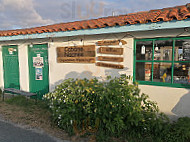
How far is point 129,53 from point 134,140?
7.73 ft

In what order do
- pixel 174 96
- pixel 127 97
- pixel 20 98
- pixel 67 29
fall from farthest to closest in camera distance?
pixel 20 98
pixel 67 29
pixel 174 96
pixel 127 97

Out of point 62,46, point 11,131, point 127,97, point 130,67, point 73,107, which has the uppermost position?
point 62,46

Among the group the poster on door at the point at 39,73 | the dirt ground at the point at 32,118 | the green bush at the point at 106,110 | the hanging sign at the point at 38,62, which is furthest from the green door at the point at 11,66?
the green bush at the point at 106,110

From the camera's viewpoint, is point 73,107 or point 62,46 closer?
point 73,107

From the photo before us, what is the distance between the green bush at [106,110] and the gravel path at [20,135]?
20.1 inches

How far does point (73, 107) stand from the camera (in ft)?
11.0

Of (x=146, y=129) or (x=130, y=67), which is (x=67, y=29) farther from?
(x=146, y=129)

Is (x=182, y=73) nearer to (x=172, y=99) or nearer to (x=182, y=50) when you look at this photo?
(x=182, y=50)

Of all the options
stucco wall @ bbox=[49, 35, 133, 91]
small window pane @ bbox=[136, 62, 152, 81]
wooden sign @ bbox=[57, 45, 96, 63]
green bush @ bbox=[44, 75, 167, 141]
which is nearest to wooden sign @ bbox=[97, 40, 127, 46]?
stucco wall @ bbox=[49, 35, 133, 91]

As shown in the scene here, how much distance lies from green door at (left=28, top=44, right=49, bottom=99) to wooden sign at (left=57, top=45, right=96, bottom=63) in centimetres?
90

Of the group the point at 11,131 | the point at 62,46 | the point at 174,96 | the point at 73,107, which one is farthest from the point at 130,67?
the point at 11,131

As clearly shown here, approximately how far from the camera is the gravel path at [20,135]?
3394 millimetres

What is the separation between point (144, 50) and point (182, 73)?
1.15 meters

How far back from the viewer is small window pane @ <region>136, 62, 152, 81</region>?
4.38 metres
